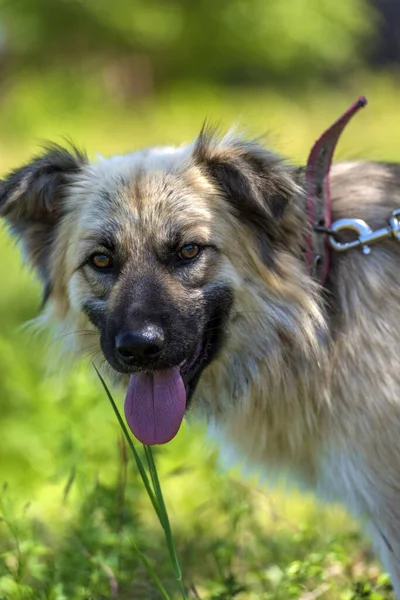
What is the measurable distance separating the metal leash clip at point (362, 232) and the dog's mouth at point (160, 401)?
0.56 meters

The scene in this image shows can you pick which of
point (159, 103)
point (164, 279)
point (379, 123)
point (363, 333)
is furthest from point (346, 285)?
point (159, 103)

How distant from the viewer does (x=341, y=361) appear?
9.21ft

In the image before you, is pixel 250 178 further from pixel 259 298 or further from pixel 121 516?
pixel 121 516

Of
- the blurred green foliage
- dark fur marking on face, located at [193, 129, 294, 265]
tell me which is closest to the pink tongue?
dark fur marking on face, located at [193, 129, 294, 265]

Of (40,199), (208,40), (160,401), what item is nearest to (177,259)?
(160,401)

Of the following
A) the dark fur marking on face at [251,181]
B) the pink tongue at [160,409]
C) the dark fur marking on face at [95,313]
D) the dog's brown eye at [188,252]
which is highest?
the dark fur marking on face at [251,181]

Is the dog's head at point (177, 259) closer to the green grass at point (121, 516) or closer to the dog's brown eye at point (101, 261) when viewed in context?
the dog's brown eye at point (101, 261)

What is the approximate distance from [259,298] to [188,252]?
32 cm

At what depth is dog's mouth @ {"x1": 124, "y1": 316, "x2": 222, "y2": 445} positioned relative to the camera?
110 inches

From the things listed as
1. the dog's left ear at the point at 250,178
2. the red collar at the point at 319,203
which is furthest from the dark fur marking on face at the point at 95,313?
the red collar at the point at 319,203

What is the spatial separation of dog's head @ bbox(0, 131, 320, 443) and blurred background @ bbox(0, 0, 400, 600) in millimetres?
382

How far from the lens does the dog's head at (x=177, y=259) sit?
2.71 metres

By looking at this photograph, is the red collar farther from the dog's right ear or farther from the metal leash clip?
the dog's right ear

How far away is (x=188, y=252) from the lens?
2834 millimetres
